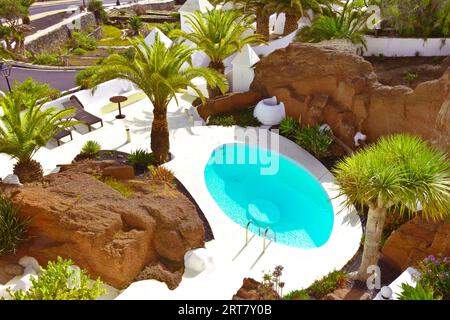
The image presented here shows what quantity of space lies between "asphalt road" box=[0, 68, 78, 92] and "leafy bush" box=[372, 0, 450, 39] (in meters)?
18.9

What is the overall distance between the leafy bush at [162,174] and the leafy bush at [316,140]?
626cm

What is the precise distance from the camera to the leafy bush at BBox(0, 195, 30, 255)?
11021mm

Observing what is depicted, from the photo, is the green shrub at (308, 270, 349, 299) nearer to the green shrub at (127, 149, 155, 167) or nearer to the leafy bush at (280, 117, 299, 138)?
the green shrub at (127, 149, 155, 167)

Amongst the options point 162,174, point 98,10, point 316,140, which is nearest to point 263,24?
point 316,140

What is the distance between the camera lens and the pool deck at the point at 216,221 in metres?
11.6

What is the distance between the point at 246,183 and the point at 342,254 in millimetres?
5024

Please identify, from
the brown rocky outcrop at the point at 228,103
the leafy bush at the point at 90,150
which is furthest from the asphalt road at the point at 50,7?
the leafy bush at the point at 90,150

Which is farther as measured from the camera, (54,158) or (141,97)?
(141,97)

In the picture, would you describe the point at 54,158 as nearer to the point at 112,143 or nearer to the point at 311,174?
the point at 112,143

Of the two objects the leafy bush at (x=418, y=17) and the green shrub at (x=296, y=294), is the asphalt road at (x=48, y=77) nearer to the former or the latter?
the leafy bush at (x=418, y=17)

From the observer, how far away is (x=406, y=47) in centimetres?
2275

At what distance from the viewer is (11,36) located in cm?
3631

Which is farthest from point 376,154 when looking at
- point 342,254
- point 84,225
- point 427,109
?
point 84,225

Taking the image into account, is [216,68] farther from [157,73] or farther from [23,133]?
[23,133]
